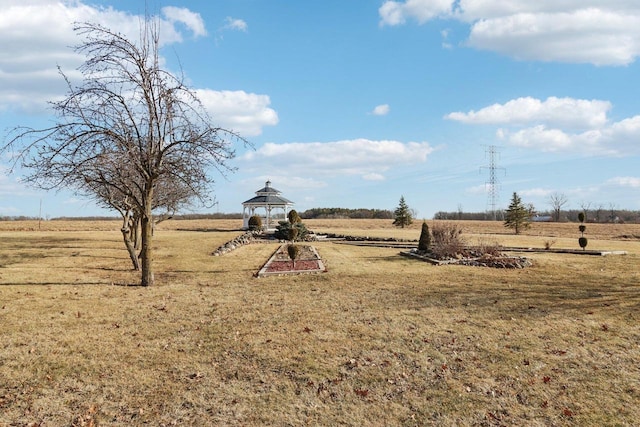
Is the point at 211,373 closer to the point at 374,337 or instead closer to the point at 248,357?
the point at 248,357

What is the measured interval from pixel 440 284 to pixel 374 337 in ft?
19.0

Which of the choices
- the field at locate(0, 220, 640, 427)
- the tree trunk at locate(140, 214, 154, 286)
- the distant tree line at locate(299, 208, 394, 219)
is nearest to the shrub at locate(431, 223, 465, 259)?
the field at locate(0, 220, 640, 427)

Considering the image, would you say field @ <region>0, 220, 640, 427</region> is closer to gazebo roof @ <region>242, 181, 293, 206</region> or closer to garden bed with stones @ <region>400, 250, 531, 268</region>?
garden bed with stones @ <region>400, 250, 531, 268</region>

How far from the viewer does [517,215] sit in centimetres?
4984

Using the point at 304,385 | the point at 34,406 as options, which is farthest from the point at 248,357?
the point at 34,406

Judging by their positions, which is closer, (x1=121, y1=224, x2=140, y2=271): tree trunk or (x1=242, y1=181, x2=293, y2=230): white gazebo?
(x1=121, y1=224, x2=140, y2=271): tree trunk

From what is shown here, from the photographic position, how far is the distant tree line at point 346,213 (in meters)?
90.3

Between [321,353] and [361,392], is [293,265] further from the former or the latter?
[361,392]

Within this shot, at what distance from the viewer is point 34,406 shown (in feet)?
15.7

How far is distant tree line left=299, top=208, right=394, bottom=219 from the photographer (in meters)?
90.3

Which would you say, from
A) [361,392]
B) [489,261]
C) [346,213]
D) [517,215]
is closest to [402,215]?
[517,215]

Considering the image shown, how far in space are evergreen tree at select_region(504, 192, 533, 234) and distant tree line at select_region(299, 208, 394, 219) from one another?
39.6 meters

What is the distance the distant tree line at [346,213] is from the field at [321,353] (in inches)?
3046

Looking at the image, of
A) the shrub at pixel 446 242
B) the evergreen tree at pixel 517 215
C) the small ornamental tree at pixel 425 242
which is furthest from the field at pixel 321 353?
the evergreen tree at pixel 517 215
